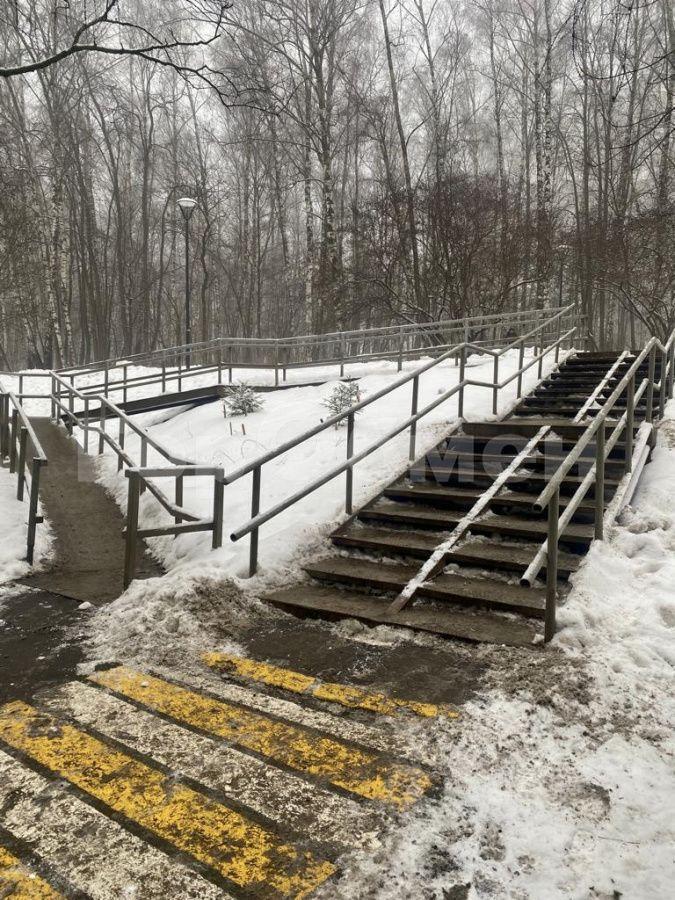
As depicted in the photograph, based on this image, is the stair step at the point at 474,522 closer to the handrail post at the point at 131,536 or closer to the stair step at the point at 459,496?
the stair step at the point at 459,496

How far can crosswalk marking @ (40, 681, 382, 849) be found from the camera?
7.70 feet

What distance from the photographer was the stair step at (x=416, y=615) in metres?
3.89

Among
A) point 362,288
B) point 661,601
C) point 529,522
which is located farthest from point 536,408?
point 362,288

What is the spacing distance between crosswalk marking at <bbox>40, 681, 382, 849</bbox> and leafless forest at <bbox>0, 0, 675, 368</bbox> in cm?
562

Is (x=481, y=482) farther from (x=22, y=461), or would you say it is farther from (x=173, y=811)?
(x=22, y=461)

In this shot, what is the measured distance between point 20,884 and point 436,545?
3703 mm

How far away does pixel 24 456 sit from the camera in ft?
22.7

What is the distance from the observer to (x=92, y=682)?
11.5ft

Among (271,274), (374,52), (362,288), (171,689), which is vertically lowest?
(171,689)

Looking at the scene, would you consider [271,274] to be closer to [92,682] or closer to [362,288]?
[362,288]

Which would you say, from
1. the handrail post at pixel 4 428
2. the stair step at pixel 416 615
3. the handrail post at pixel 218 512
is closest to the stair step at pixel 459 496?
the stair step at pixel 416 615

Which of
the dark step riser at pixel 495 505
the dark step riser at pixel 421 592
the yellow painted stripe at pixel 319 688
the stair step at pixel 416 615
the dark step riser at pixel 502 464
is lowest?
the yellow painted stripe at pixel 319 688

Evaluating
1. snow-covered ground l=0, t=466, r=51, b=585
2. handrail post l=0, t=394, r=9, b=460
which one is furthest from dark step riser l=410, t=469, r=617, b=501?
handrail post l=0, t=394, r=9, b=460

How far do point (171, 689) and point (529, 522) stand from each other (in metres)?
3.27
